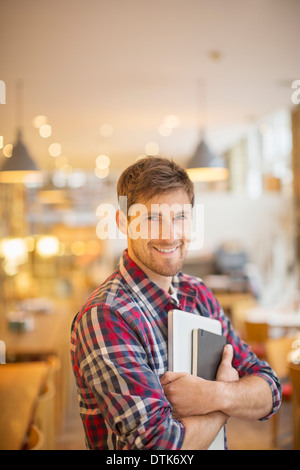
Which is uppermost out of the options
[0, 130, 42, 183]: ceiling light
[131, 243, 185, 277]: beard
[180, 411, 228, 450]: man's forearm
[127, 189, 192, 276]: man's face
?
[0, 130, 42, 183]: ceiling light

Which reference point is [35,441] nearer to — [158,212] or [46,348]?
[158,212]

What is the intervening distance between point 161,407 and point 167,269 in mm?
344

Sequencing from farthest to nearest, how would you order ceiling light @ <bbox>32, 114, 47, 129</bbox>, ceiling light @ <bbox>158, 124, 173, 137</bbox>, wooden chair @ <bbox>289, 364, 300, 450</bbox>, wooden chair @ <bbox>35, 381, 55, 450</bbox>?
1. ceiling light @ <bbox>158, 124, 173, 137</bbox>
2. ceiling light @ <bbox>32, 114, 47, 129</bbox>
3. wooden chair @ <bbox>289, 364, 300, 450</bbox>
4. wooden chair @ <bbox>35, 381, 55, 450</bbox>

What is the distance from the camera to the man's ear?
52.6 inches

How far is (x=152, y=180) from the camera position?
123 cm

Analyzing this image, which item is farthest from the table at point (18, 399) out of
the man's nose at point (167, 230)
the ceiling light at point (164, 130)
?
the ceiling light at point (164, 130)

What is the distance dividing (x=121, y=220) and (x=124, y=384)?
468mm

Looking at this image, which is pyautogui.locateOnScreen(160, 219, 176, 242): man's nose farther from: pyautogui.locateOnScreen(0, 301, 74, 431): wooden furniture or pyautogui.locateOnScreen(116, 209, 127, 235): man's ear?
pyautogui.locateOnScreen(0, 301, 74, 431): wooden furniture

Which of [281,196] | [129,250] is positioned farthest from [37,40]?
[281,196]

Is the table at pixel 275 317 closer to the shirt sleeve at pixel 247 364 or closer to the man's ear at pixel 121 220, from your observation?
the shirt sleeve at pixel 247 364

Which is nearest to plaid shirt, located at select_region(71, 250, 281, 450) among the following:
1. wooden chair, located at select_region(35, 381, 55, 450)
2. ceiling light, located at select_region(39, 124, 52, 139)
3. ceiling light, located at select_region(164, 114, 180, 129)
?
wooden chair, located at select_region(35, 381, 55, 450)

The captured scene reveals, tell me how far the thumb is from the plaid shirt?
4.5 inches

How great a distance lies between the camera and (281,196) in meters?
7.65
